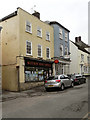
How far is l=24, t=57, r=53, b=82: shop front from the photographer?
16141 millimetres

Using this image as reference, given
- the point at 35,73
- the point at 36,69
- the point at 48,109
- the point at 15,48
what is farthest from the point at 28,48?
the point at 48,109

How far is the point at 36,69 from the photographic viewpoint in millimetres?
17625

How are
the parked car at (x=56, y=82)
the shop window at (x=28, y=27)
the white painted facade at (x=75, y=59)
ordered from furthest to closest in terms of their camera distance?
the white painted facade at (x=75, y=59) < the shop window at (x=28, y=27) < the parked car at (x=56, y=82)

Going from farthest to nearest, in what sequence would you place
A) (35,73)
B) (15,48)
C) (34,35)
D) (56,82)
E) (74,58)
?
(74,58), (34,35), (35,73), (15,48), (56,82)

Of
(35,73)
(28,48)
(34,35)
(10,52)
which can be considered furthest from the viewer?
(34,35)

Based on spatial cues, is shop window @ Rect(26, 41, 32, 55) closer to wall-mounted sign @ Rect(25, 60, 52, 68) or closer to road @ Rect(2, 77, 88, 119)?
wall-mounted sign @ Rect(25, 60, 52, 68)

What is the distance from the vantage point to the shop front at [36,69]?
16.1m

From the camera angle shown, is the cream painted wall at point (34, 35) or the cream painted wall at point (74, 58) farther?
the cream painted wall at point (74, 58)

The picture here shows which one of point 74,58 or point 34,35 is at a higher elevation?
point 34,35

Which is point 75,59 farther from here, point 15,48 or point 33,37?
point 15,48

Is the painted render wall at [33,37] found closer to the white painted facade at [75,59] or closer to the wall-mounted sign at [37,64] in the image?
the wall-mounted sign at [37,64]

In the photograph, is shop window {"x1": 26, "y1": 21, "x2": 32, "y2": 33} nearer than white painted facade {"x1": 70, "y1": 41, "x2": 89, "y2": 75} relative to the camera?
Yes

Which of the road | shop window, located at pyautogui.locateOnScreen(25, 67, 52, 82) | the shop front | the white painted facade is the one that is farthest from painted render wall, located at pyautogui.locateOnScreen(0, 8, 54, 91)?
the white painted facade

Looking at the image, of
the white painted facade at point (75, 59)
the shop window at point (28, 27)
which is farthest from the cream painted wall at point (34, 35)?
the white painted facade at point (75, 59)
